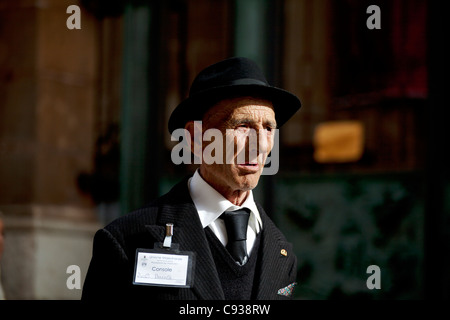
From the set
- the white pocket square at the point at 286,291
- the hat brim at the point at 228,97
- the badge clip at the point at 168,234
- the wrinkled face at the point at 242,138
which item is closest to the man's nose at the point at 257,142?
the wrinkled face at the point at 242,138

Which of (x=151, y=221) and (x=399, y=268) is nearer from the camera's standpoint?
(x=151, y=221)

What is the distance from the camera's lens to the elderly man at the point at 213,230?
3117 mm

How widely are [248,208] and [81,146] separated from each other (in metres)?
4.54

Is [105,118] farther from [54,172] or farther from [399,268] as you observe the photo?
[399,268]

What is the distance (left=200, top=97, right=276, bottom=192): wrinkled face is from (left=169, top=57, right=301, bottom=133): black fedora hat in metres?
0.05

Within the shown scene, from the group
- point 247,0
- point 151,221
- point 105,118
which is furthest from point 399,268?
point 151,221

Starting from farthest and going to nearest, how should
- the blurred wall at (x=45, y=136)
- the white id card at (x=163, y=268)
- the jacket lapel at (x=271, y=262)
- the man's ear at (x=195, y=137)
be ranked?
the blurred wall at (x=45, y=136), the man's ear at (x=195, y=137), the jacket lapel at (x=271, y=262), the white id card at (x=163, y=268)

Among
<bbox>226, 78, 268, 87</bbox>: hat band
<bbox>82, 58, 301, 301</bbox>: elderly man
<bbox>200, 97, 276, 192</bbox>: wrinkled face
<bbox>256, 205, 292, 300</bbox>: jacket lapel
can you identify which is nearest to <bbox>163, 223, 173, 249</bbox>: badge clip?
<bbox>82, 58, 301, 301</bbox>: elderly man

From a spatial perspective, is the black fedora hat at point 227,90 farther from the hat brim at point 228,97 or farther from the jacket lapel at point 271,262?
the jacket lapel at point 271,262

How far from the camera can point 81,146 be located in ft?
24.8

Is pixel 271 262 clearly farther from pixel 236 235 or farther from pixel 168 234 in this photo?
pixel 168 234

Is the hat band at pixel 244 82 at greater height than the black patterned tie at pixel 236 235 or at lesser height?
greater

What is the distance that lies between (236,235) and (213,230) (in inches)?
4.4

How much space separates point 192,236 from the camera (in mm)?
3217
